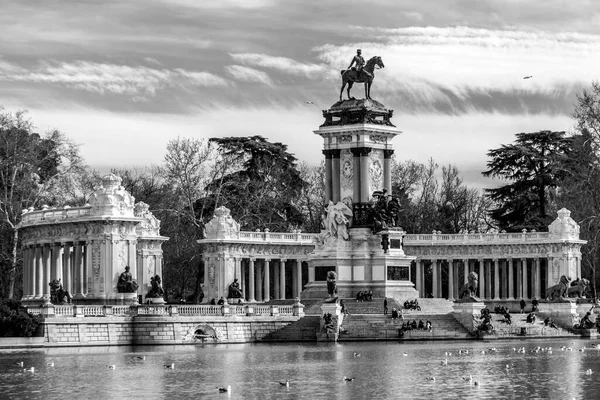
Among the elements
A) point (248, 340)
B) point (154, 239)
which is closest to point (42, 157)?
point (154, 239)

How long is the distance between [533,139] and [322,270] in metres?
37.8

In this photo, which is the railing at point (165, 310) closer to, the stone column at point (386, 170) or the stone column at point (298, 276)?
the stone column at point (386, 170)

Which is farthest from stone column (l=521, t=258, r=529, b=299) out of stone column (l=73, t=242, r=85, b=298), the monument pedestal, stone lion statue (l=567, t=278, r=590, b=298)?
stone column (l=73, t=242, r=85, b=298)

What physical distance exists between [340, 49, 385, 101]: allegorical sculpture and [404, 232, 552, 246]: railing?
49.3 feet

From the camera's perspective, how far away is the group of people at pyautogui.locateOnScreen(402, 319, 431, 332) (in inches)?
3455

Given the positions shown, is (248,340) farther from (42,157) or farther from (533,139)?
(533,139)

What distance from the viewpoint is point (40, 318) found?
79938mm

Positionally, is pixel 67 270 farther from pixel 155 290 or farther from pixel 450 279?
pixel 450 279

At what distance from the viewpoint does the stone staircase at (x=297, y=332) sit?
88.1 m

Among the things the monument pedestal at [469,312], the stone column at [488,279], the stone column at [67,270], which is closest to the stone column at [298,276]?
the stone column at [488,279]

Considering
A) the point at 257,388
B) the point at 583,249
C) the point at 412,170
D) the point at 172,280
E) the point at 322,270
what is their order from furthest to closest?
the point at 412,170, the point at 172,280, the point at 583,249, the point at 322,270, the point at 257,388

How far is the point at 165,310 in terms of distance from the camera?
8469 cm

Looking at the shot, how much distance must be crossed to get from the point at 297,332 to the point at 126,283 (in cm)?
998

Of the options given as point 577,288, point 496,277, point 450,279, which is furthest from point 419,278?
point 577,288
